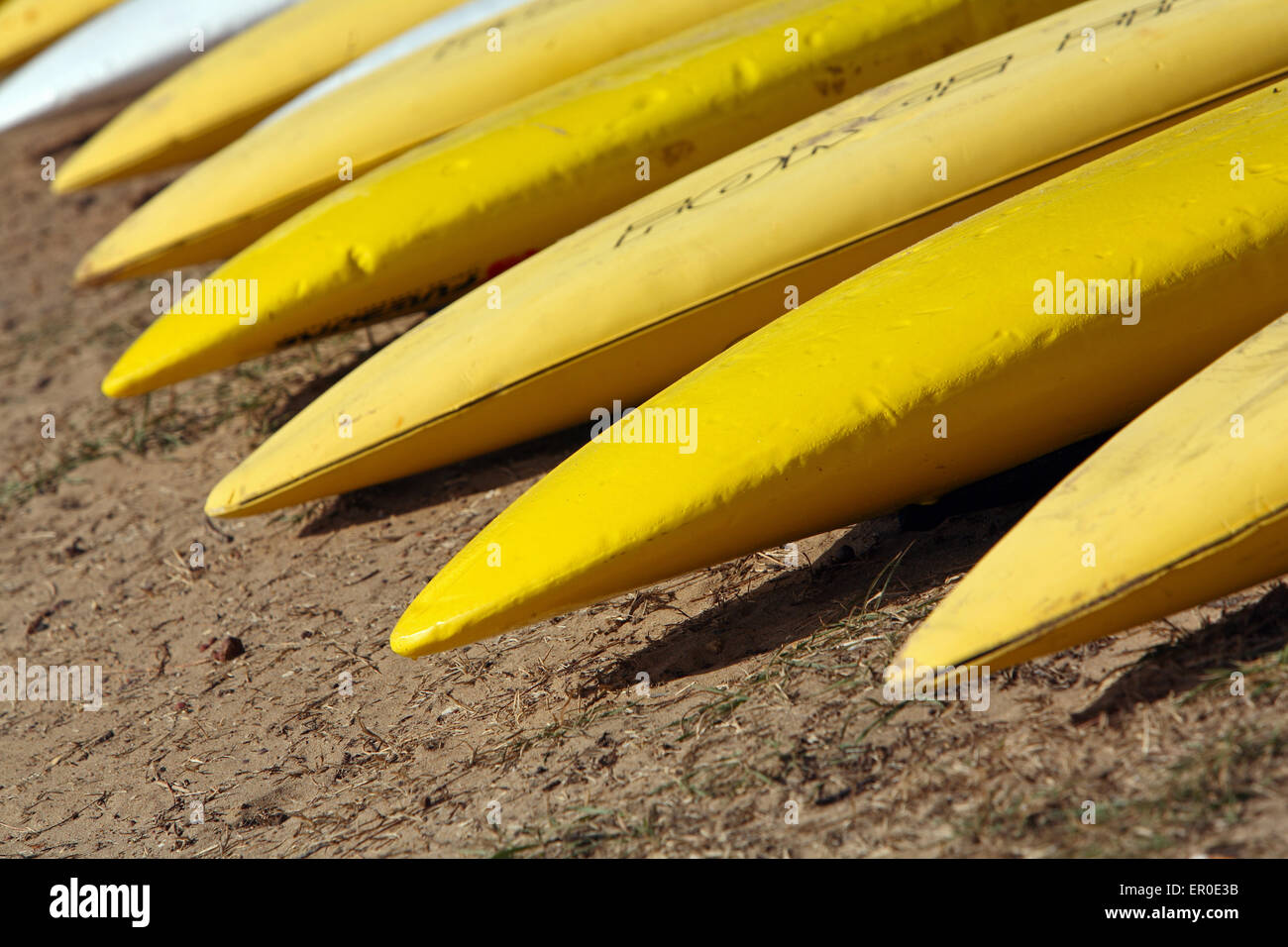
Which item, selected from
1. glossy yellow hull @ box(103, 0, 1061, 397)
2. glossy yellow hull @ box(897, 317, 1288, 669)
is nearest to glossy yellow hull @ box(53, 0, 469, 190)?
glossy yellow hull @ box(103, 0, 1061, 397)

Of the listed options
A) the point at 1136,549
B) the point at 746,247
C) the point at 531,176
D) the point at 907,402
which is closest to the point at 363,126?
the point at 531,176

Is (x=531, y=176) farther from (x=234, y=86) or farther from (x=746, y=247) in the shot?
(x=234, y=86)

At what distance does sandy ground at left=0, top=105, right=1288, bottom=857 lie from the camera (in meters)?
1.81

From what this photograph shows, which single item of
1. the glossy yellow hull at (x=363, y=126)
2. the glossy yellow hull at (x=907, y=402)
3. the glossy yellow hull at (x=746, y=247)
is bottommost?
the glossy yellow hull at (x=907, y=402)

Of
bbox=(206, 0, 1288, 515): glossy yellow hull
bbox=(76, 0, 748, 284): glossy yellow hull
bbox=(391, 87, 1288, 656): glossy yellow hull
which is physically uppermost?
bbox=(76, 0, 748, 284): glossy yellow hull

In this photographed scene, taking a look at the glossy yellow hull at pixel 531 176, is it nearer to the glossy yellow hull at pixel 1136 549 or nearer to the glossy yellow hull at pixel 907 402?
the glossy yellow hull at pixel 907 402

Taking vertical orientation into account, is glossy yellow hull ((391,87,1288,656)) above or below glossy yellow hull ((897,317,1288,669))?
above

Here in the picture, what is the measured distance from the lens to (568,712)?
2.25 m

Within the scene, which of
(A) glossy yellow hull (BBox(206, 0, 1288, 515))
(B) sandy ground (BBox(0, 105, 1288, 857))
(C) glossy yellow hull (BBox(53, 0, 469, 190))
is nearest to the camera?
(B) sandy ground (BBox(0, 105, 1288, 857))

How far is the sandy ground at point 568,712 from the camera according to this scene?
181 centimetres

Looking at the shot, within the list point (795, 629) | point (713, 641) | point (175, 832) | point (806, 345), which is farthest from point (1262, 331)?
point (175, 832)

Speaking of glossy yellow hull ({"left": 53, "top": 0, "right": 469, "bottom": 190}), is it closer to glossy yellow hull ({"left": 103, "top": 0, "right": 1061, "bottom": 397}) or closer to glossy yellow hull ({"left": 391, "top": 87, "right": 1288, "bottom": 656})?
glossy yellow hull ({"left": 103, "top": 0, "right": 1061, "bottom": 397})

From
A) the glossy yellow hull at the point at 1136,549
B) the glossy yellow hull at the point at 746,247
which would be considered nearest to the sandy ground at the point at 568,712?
the glossy yellow hull at the point at 1136,549

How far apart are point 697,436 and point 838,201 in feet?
2.58
